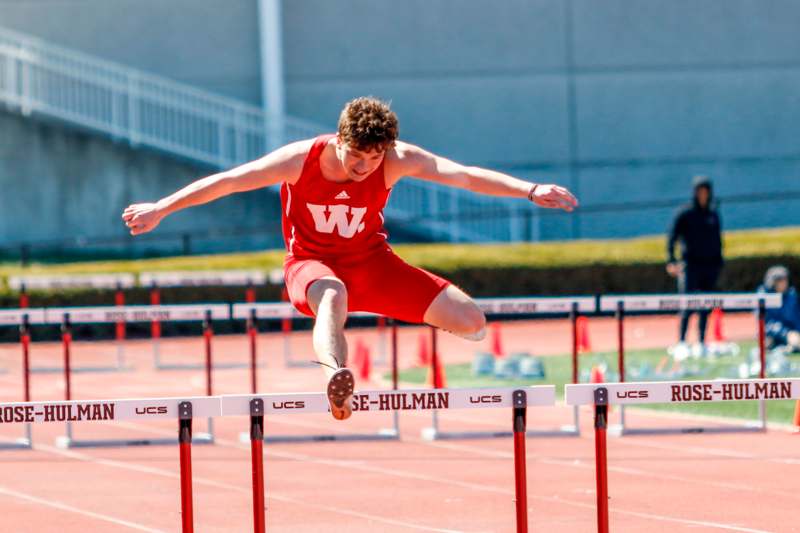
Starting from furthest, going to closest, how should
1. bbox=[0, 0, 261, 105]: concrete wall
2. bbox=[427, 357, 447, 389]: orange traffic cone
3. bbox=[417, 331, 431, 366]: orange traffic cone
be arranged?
bbox=[0, 0, 261, 105]: concrete wall < bbox=[417, 331, 431, 366]: orange traffic cone < bbox=[427, 357, 447, 389]: orange traffic cone

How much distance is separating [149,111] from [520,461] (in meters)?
20.5

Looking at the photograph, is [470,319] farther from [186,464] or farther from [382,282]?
[186,464]

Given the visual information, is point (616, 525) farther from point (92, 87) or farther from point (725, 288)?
point (92, 87)

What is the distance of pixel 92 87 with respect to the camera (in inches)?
1024

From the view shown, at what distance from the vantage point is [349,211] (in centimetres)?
745

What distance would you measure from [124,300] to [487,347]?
16.2 ft

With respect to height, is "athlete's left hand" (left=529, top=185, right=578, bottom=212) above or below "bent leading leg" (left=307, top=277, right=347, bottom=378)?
above

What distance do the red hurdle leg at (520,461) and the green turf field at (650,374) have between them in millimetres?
5495

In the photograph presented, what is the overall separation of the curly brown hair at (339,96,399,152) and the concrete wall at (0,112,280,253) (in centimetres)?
1921

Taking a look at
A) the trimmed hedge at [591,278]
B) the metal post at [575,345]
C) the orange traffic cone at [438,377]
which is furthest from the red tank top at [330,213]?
the trimmed hedge at [591,278]

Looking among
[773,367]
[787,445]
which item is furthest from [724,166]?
[787,445]

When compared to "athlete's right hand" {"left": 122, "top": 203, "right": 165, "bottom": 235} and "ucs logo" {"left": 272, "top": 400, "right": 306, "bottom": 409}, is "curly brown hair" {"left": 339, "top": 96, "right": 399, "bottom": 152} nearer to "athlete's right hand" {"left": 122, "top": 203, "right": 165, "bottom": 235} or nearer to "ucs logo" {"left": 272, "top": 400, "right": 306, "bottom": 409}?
"athlete's right hand" {"left": 122, "top": 203, "right": 165, "bottom": 235}

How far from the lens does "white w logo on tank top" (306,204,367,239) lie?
7.44m

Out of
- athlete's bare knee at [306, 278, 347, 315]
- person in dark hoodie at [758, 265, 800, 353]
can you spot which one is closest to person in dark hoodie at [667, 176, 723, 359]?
person in dark hoodie at [758, 265, 800, 353]
